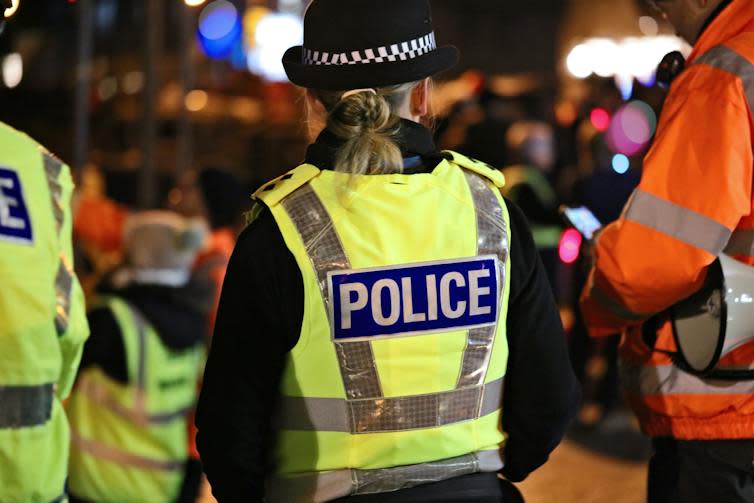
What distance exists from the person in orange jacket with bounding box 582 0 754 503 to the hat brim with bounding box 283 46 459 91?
2.73 ft

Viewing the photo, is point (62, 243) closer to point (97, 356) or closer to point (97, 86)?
point (97, 356)

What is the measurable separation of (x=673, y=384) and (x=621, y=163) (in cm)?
456

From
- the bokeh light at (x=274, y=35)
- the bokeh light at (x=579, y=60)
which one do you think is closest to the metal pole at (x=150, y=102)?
the bokeh light at (x=274, y=35)

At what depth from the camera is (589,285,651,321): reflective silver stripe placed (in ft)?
10.5

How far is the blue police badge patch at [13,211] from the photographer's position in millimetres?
2547

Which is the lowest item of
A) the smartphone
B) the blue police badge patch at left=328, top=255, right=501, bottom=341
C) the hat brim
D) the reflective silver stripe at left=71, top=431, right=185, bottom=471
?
the reflective silver stripe at left=71, top=431, right=185, bottom=471

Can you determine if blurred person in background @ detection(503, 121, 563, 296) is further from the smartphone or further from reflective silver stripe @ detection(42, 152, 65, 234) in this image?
reflective silver stripe @ detection(42, 152, 65, 234)

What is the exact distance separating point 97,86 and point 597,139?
56.8 feet

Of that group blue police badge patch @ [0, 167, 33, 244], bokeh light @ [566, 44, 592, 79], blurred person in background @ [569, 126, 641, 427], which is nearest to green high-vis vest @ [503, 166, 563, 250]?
blurred person in background @ [569, 126, 641, 427]

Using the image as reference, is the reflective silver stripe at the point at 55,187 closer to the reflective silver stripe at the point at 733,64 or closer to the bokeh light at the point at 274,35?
the reflective silver stripe at the point at 733,64

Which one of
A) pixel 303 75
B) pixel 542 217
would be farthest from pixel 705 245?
pixel 542 217

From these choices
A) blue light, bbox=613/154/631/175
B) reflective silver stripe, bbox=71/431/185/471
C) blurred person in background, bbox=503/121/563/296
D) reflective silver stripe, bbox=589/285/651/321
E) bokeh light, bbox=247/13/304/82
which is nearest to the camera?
reflective silver stripe, bbox=589/285/651/321

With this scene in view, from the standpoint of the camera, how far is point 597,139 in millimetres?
8117

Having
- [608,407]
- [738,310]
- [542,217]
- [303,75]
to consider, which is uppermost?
[303,75]
